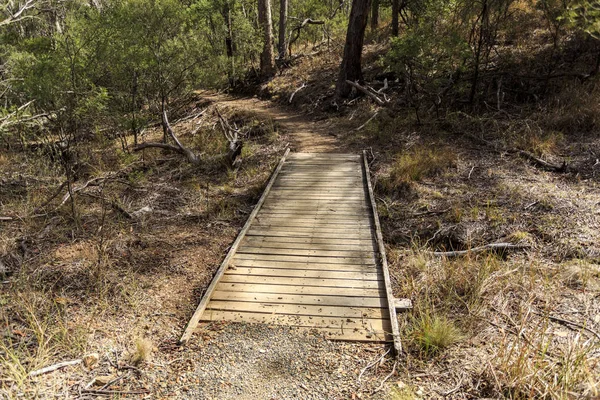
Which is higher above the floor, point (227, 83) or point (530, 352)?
point (227, 83)

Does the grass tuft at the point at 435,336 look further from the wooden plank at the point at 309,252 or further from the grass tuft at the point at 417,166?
the grass tuft at the point at 417,166

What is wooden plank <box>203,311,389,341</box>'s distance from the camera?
360 centimetres

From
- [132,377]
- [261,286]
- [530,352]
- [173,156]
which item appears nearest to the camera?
[530,352]

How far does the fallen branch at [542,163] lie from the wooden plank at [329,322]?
533 centimetres

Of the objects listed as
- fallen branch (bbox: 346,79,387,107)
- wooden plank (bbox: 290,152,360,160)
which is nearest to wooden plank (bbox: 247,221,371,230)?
wooden plank (bbox: 290,152,360,160)

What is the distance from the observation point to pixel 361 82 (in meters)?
12.8

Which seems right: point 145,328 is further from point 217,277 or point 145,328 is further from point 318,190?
point 318,190

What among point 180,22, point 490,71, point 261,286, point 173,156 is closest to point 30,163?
point 173,156

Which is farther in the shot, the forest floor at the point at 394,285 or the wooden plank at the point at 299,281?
the wooden plank at the point at 299,281

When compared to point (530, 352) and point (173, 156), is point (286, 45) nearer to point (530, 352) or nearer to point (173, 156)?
point (173, 156)

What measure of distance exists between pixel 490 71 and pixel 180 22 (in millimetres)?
8875

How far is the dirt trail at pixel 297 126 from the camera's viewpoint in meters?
9.70

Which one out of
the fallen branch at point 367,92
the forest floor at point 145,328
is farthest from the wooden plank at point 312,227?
the fallen branch at point 367,92

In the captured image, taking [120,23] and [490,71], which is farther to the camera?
[490,71]
